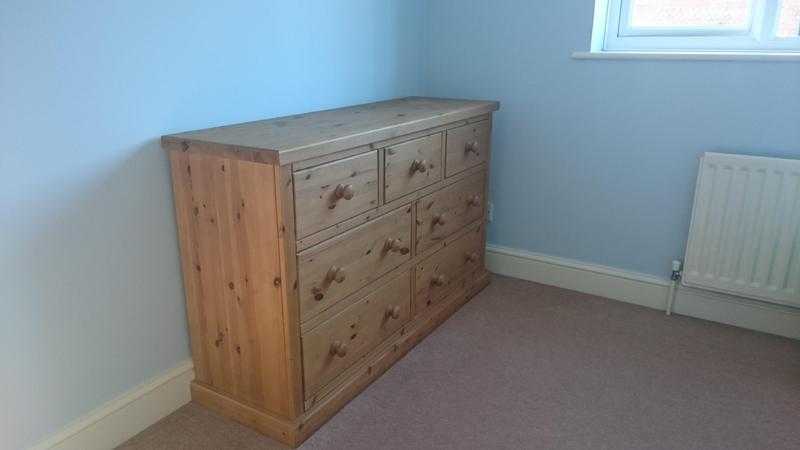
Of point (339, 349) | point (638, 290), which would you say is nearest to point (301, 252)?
point (339, 349)

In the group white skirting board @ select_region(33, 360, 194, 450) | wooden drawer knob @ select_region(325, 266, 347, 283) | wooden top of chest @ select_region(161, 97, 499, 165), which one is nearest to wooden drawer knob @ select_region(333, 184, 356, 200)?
wooden top of chest @ select_region(161, 97, 499, 165)

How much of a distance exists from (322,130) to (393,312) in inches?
27.1

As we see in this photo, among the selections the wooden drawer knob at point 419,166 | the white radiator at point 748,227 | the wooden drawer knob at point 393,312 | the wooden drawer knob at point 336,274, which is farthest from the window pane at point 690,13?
the wooden drawer knob at point 336,274

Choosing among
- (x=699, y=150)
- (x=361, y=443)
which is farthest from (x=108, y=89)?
(x=699, y=150)

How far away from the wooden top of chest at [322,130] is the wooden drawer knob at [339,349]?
0.59 metres

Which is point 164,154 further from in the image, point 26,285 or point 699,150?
point 699,150

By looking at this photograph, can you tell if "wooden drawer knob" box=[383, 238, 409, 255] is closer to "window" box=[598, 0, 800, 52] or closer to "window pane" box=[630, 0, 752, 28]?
"window" box=[598, 0, 800, 52]

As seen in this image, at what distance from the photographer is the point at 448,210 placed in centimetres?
238

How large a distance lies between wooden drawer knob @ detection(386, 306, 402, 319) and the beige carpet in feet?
0.58

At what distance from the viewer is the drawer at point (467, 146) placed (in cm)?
232

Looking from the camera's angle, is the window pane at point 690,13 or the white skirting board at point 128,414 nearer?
the white skirting board at point 128,414

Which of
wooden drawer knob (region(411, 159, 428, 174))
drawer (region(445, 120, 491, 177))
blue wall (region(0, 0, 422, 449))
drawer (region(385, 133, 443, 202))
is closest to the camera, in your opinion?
blue wall (region(0, 0, 422, 449))

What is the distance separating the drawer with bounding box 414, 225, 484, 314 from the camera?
7.49 feet

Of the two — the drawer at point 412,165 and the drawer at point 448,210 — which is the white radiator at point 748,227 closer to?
the drawer at point 448,210
